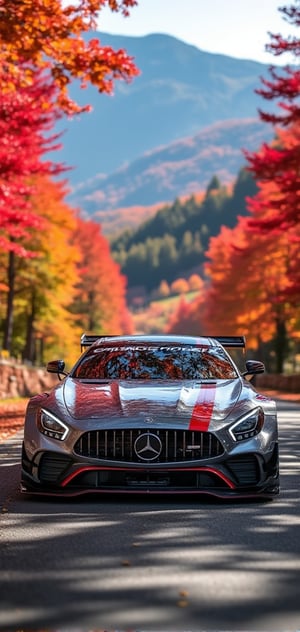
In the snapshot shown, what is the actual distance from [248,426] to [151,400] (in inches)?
32.1

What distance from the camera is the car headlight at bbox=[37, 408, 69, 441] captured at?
8641 millimetres

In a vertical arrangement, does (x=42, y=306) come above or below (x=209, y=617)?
above

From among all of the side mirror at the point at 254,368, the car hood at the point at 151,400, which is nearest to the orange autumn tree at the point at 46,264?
the side mirror at the point at 254,368

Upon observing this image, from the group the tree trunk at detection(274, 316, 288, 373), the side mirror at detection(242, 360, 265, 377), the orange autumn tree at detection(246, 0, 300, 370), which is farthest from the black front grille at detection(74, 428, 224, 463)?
the tree trunk at detection(274, 316, 288, 373)

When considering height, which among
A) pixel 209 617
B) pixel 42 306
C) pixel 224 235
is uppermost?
pixel 224 235

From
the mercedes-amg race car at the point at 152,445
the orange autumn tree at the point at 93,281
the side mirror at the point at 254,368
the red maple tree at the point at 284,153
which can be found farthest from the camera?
the orange autumn tree at the point at 93,281

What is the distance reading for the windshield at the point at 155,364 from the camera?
9.98 metres

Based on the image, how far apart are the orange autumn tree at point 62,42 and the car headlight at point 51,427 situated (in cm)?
860

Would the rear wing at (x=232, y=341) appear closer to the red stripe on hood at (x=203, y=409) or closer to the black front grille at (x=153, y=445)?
the red stripe on hood at (x=203, y=409)

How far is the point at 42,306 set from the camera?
46.3 meters

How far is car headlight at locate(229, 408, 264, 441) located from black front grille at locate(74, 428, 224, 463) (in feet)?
0.57

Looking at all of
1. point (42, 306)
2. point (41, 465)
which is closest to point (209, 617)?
point (41, 465)

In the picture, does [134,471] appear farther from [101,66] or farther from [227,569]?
[101,66]

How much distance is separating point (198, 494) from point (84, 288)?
7005cm
